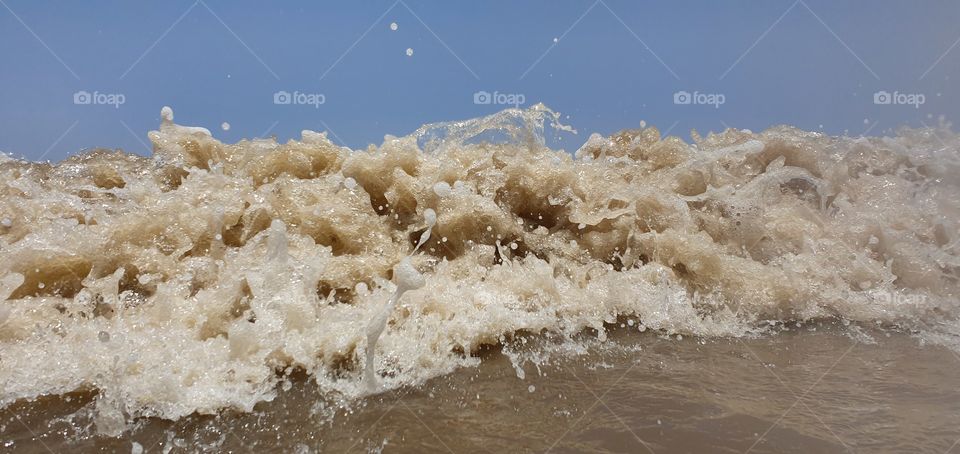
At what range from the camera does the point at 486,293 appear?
11.4 feet

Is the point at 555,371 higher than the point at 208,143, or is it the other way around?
the point at 208,143

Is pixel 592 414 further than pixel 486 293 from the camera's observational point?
No

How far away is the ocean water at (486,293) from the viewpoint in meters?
2.27

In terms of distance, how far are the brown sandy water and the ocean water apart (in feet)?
0.04

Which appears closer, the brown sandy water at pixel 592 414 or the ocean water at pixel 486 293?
the brown sandy water at pixel 592 414

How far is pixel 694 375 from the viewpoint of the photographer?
106 inches

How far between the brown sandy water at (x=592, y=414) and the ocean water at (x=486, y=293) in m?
0.01

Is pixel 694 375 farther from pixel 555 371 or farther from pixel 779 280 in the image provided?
pixel 779 280

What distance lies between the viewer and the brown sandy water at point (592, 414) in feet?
6.80

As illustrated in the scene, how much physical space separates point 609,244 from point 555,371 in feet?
6.49

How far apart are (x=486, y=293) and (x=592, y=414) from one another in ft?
4.27

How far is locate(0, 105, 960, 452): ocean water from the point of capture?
7.43 ft

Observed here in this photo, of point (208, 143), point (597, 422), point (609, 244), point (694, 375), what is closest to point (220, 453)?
point (597, 422)

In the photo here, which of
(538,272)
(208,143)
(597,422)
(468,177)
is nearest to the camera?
(597,422)
